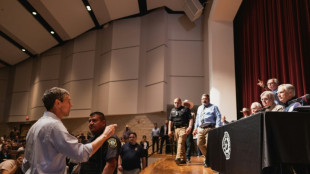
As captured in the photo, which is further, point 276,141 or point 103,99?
point 103,99

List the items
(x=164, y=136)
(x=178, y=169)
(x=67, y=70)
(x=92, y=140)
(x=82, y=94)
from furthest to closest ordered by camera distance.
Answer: (x=67, y=70)
(x=82, y=94)
(x=164, y=136)
(x=178, y=169)
(x=92, y=140)

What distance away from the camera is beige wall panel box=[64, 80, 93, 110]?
13242 millimetres

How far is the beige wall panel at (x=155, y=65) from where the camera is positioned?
11.0 m

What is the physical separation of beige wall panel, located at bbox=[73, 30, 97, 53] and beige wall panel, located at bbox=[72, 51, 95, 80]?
27 centimetres

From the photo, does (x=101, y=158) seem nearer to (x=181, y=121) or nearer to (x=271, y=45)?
(x=181, y=121)

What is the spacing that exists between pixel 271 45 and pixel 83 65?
9.79m

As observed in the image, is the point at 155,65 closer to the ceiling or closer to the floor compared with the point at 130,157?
closer to the ceiling

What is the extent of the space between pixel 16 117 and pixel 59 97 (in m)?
16.3

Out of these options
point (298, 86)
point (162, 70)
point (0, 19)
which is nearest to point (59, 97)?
point (298, 86)

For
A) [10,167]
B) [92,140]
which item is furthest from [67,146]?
[10,167]

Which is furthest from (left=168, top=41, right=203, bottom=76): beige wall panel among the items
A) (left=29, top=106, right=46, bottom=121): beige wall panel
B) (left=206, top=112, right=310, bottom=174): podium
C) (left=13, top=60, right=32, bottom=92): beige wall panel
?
(left=13, top=60, right=32, bottom=92): beige wall panel

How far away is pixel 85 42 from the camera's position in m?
14.0

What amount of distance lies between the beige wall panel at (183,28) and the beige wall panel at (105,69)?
10.3 ft

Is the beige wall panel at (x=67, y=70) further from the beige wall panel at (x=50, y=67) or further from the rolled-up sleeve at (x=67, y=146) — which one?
the rolled-up sleeve at (x=67, y=146)
